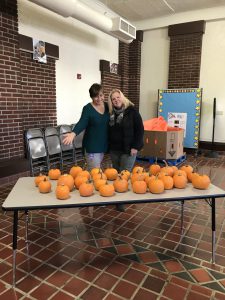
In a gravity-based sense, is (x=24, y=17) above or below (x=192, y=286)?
above

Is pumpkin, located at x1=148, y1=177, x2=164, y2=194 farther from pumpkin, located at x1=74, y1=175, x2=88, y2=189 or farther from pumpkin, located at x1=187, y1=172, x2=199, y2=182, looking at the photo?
pumpkin, located at x1=74, y1=175, x2=88, y2=189

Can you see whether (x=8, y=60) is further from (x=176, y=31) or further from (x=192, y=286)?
(x=176, y=31)

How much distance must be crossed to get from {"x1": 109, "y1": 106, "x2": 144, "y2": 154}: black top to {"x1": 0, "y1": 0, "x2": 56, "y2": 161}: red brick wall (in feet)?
6.59

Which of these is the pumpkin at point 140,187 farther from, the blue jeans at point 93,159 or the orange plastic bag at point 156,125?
the orange plastic bag at point 156,125

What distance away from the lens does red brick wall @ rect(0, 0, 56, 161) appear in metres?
4.07

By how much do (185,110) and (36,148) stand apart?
420cm

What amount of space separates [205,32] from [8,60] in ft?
16.9

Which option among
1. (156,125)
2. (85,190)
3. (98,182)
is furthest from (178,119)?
(85,190)

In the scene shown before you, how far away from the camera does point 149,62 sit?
7.84m

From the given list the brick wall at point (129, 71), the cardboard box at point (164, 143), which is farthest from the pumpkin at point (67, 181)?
the brick wall at point (129, 71)

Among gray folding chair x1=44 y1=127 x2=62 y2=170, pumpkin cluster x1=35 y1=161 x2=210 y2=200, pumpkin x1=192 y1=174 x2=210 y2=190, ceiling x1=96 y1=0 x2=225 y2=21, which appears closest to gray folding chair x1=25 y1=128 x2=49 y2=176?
gray folding chair x1=44 y1=127 x2=62 y2=170

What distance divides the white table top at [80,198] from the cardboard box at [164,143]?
3.42 metres

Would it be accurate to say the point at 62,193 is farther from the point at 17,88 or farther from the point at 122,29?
the point at 122,29

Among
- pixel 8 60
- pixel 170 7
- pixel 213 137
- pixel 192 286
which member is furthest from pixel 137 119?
pixel 170 7
